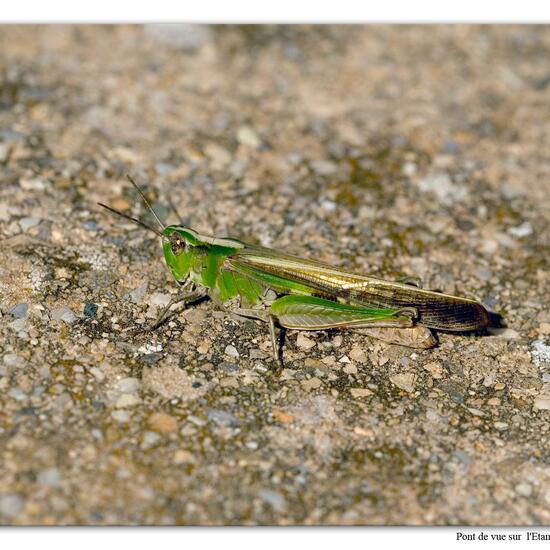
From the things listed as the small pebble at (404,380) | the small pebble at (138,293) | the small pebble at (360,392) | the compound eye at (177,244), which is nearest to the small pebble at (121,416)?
the small pebble at (138,293)

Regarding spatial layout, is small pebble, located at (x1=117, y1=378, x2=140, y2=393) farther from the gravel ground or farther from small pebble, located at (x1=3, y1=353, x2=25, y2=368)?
small pebble, located at (x1=3, y1=353, x2=25, y2=368)

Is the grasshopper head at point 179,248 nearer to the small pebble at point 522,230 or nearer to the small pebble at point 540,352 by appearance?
the small pebble at point 540,352

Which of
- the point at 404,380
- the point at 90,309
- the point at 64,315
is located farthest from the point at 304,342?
the point at 64,315

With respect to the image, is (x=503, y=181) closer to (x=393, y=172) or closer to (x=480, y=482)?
(x=393, y=172)

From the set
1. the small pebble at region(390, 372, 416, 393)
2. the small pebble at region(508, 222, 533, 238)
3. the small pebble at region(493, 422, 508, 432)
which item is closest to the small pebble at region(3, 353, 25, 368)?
the small pebble at region(390, 372, 416, 393)

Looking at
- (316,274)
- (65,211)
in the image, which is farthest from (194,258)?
(65,211)

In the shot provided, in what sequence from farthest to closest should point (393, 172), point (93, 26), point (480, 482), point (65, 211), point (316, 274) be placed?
point (93, 26) < point (393, 172) < point (65, 211) < point (316, 274) < point (480, 482)

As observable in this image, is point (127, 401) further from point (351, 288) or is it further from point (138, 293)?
point (351, 288)
